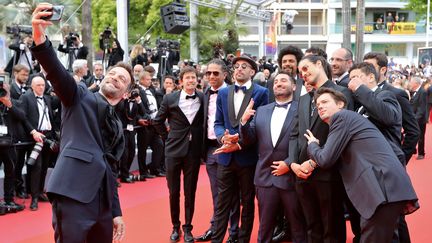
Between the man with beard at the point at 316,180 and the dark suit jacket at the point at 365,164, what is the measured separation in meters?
0.40

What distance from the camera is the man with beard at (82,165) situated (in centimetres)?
346

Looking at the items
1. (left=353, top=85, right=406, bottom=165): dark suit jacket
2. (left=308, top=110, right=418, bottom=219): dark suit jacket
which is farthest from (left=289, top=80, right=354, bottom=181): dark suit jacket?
(left=308, top=110, right=418, bottom=219): dark suit jacket

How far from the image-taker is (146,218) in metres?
7.40

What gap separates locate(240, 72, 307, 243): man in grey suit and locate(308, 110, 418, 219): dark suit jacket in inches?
31.8

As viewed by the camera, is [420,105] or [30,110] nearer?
[30,110]

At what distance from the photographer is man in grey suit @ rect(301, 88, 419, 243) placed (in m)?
4.14

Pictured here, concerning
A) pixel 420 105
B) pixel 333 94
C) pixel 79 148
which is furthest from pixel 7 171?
pixel 420 105

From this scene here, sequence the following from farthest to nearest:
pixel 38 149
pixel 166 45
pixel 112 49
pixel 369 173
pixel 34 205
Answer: pixel 166 45 → pixel 112 49 → pixel 38 149 → pixel 34 205 → pixel 369 173

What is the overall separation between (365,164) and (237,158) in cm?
179

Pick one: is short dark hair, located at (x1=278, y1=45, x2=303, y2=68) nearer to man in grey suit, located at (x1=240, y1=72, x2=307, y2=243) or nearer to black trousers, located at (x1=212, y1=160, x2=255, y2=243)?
man in grey suit, located at (x1=240, y1=72, x2=307, y2=243)

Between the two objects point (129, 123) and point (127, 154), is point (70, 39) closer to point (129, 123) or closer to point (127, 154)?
point (129, 123)

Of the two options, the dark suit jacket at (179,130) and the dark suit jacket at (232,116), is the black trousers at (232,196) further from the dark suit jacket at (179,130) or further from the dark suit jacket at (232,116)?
the dark suit jacket at (179,130)

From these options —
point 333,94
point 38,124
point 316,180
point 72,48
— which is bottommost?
point 316,180

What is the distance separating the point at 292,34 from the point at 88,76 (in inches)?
1607
